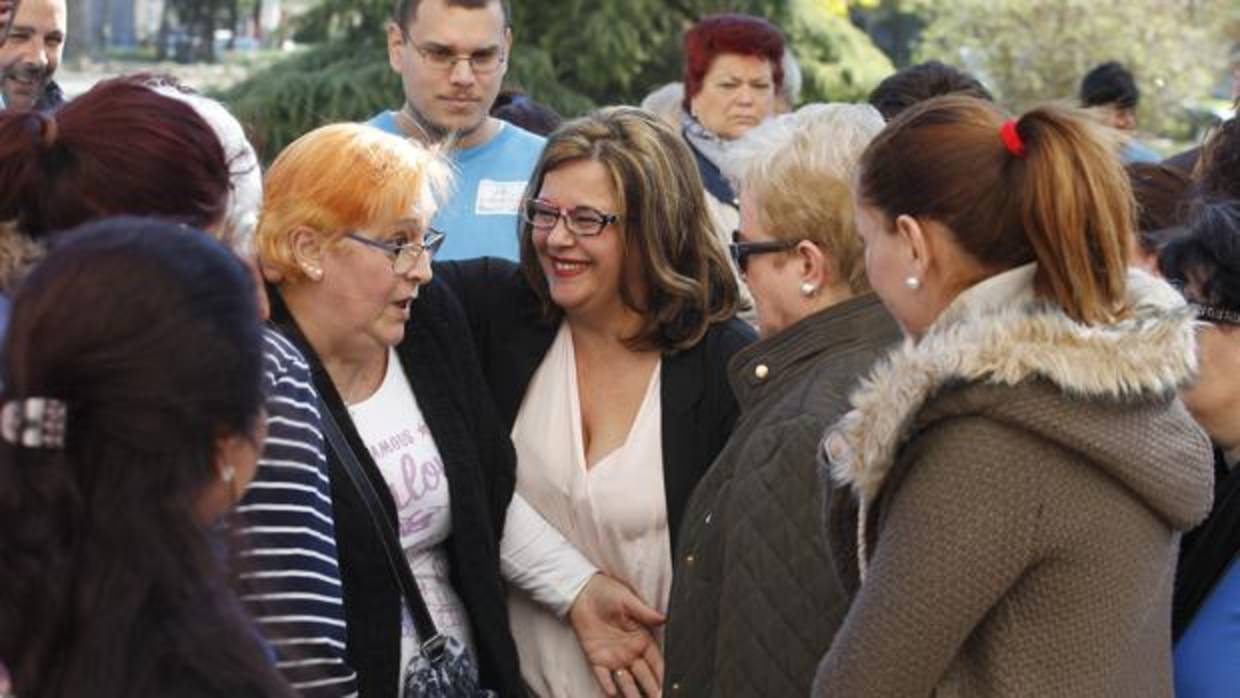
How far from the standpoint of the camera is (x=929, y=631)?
2.91 metres

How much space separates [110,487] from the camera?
204 centimetres

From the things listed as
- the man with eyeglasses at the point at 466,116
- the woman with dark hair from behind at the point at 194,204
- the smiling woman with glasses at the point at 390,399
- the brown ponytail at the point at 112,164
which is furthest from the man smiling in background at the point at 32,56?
the brown ponytail at the point at 112,164

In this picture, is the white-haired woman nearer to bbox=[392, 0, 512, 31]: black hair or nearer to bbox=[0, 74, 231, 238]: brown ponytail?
bbox=[0, 74, 231, 238]: brown ponytail

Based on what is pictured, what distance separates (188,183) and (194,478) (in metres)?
0.95

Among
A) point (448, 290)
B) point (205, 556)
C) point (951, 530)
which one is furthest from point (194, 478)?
point (448, 290)

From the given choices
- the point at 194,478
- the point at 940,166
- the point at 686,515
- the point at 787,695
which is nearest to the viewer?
the point at 194,478

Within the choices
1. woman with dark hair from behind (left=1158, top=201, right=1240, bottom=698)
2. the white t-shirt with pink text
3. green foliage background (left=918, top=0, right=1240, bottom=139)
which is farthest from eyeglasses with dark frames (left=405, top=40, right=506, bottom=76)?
green foliage background (left=918, top=0, right=1240, bottom=139)

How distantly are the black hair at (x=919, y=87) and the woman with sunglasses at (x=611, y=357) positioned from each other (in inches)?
72.5

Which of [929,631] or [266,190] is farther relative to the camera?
[266,190]

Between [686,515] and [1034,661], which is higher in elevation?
[1034,661]

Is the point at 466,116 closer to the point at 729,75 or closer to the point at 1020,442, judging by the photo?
the point at 729,75

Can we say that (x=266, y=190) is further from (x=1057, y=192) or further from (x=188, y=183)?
(x=1057, y=192)

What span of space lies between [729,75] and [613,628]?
3.69m

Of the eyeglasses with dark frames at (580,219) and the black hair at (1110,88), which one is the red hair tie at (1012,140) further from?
the black hair at (1110,88)
